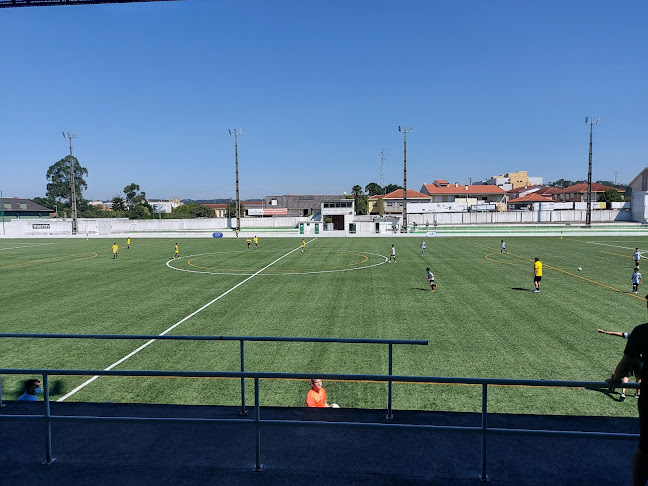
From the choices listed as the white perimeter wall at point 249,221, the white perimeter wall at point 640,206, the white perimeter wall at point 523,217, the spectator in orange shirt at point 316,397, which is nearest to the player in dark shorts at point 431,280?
the spectator in orange shirt at point 316,397

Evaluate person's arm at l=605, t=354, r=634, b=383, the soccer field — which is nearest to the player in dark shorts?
the soccer field

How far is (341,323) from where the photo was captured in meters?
15.9

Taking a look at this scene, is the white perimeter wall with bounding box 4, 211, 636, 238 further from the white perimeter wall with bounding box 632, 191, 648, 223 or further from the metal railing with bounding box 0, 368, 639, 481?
the metal railing with bounding box 0, 368, 639, 481

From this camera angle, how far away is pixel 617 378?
3.96m

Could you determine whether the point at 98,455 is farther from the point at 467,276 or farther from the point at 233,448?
the point at 467,276

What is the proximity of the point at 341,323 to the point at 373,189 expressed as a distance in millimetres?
143101

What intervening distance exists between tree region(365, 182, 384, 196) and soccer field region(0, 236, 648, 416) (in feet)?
409

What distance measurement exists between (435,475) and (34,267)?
3591 centimetres

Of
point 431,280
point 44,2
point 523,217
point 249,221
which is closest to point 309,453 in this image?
point 431,280

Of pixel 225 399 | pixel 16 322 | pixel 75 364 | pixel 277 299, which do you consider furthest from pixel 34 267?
→ pixel 225 399

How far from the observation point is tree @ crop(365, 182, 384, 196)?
511 feet

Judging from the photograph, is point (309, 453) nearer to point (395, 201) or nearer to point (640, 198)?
point (640, 198)

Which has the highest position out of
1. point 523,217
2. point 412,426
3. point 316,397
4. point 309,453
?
point 523,217

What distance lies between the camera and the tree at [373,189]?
156 m
